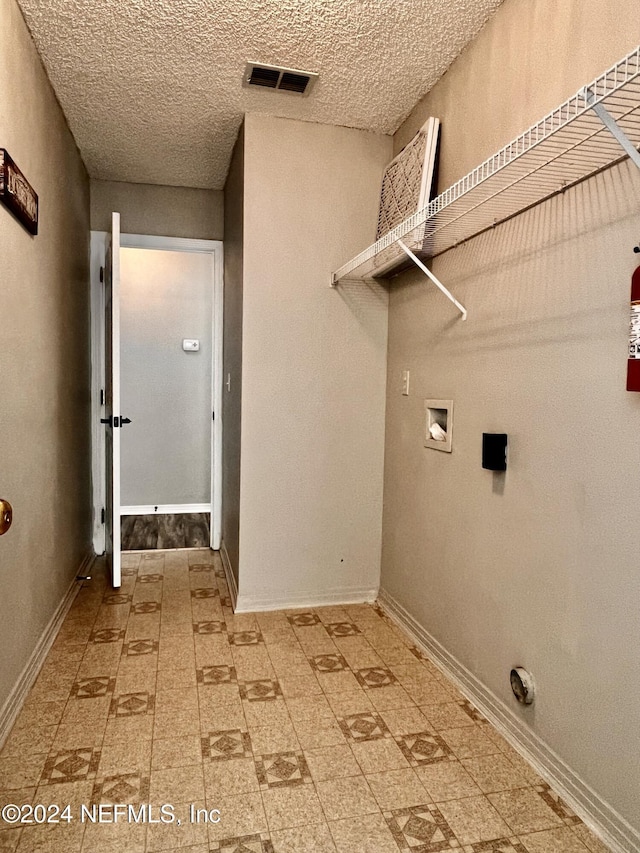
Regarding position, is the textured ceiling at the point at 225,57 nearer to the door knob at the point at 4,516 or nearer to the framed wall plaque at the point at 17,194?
the framed wall plaque at the point at 17,194

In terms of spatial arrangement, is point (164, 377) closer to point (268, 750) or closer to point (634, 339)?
point (268, 750)

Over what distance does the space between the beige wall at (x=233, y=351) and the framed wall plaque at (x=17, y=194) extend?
98 cm

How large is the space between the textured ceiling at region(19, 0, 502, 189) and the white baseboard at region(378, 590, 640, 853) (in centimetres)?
237

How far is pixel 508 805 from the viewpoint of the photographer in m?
1.53

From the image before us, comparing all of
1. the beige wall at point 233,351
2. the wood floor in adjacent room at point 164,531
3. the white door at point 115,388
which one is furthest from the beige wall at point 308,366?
the wood floor in adjacent room at point 164,531

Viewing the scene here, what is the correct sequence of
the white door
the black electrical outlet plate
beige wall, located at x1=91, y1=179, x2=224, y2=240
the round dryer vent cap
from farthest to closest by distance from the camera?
beige wall, located at x1=91, y1=179, x2=224, y2=240 < the white door < the black electrical outlet plate < the round dryer vent cap

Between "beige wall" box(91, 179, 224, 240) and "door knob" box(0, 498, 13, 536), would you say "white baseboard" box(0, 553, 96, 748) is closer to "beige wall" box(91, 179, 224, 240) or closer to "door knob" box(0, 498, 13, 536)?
"door knob" box(0, 498, 13, 536)

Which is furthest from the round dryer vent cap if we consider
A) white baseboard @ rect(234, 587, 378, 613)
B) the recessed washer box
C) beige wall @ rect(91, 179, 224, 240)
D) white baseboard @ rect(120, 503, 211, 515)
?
white baseboard @ rect(120, 503, 211, 515)

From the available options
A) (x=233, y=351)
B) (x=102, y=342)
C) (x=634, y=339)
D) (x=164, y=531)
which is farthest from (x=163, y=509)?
(x=634, y=339)

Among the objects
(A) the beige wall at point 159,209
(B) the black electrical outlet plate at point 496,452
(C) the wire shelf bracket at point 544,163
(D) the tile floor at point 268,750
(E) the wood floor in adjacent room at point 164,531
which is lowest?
(E) the wood floor in adjacent room at point 164,531

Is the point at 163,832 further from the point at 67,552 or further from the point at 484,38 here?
the point at 484,38

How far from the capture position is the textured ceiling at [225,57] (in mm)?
1927

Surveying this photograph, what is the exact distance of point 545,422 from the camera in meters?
1.65

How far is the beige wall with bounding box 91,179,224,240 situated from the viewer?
3652mm
